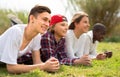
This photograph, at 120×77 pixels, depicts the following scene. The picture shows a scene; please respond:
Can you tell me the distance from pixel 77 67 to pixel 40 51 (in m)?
0.57

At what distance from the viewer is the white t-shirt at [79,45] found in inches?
212

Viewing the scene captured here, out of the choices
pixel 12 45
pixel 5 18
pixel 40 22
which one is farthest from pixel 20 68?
pixel 5 18

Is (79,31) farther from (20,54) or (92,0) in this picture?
(92,0)

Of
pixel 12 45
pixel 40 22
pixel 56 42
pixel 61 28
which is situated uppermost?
pixel 40 22

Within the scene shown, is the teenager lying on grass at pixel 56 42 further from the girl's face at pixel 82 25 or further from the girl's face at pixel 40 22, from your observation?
the girl's face at pixel 40 22

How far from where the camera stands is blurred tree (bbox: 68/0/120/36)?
57.1ft

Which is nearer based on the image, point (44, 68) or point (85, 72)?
point (44, 68)

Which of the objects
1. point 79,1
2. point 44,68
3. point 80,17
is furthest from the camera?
point 79,1

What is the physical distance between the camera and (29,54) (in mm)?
4684

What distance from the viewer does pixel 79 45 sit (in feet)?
18.7

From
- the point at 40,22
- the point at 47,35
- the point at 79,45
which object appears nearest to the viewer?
the point at 40,22

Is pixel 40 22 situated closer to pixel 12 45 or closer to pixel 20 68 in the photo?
pixel 12 45

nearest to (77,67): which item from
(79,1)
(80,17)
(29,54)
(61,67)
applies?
(61,67)

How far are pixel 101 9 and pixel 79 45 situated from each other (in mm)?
11980
